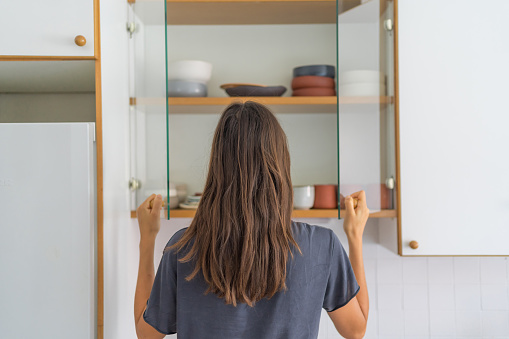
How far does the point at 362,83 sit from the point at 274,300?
2.70 feet

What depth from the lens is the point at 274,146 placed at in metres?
1.04

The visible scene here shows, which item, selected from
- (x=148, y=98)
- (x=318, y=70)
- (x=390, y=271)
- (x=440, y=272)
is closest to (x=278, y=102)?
(x=318, y=70)

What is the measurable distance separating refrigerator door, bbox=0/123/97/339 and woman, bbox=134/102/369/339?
1.03ft

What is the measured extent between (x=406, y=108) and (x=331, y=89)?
0.27 meters

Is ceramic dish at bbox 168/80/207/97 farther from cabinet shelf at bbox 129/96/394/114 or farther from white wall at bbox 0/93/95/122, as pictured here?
white wall at bbox 0/93/95/122

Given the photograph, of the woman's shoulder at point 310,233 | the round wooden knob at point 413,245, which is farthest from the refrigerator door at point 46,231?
the round wooden knob at point 413,245

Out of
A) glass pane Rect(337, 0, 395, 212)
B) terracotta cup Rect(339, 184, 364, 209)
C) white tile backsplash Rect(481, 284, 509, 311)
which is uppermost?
glass pane Rect(337, 0, 395, 212)

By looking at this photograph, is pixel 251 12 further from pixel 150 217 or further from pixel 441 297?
pixel 441 297

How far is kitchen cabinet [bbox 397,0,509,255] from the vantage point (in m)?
1.58

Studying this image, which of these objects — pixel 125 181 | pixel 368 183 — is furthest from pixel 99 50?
A: pixel 368 183

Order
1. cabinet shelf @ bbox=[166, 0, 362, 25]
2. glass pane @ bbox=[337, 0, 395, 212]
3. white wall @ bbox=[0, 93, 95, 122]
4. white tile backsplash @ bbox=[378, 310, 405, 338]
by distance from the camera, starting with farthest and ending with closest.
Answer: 1. white tile backsplash @ bbox=[378, 310, 405, 338]
2. white wall @ bbox=[0, 93, 95, 122]
3. cabinet shelf @ bbox=[166, 0, 362, 25]
4. glass pane @ bbox=[337, 0, 395, 212]

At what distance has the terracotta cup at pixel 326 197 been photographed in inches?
66.0

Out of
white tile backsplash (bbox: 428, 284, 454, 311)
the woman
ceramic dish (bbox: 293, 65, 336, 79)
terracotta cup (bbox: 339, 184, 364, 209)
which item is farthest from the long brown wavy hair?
white tile backsplash (bbox: 428, 284, 454, 311)

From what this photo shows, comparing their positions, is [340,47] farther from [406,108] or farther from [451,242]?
[451,242]
